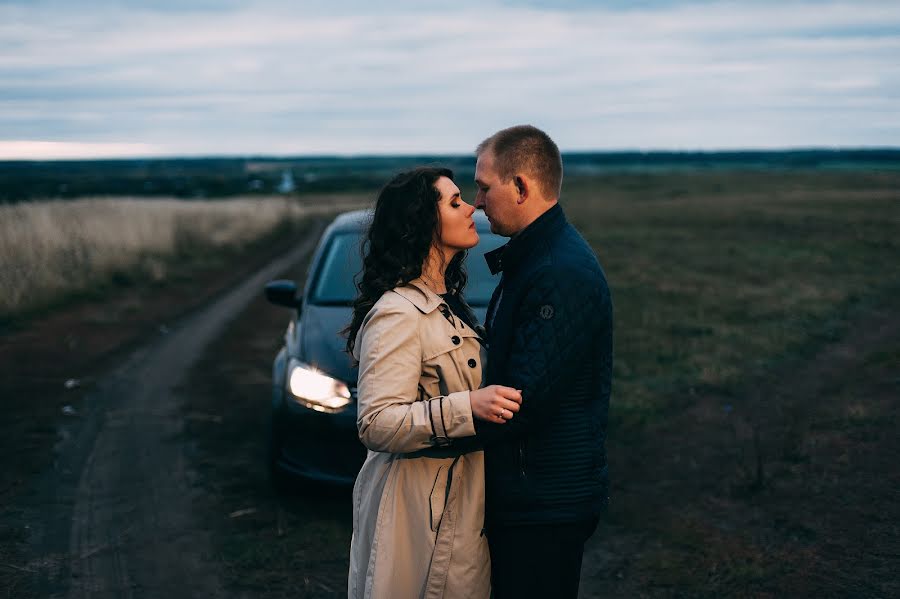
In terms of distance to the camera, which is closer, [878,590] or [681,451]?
[878,590]

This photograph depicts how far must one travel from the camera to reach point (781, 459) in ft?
20.3

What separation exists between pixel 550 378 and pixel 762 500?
12.6 ft

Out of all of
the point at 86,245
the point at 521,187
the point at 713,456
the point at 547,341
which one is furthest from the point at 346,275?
the point at 86,245

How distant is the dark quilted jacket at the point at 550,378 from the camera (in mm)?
2205

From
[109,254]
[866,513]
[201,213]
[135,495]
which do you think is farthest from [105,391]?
[201,213]

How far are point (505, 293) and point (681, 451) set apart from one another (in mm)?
4606

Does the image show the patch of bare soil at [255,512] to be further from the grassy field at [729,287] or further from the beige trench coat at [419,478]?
the grassy field at [729,287]

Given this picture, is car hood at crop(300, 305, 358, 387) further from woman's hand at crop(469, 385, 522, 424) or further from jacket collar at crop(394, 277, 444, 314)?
woman's hand at crop(469, 385, 522, 424)

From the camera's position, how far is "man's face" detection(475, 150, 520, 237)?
7.89ft

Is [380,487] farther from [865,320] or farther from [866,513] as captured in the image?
[865,320]

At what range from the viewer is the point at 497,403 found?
7.09ft

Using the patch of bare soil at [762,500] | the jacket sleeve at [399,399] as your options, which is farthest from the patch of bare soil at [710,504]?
the jacket sleeve at [399,399]

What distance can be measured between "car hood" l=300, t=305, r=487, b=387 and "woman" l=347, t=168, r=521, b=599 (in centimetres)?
227

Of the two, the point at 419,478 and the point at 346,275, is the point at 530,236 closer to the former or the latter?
the point at 419,478
